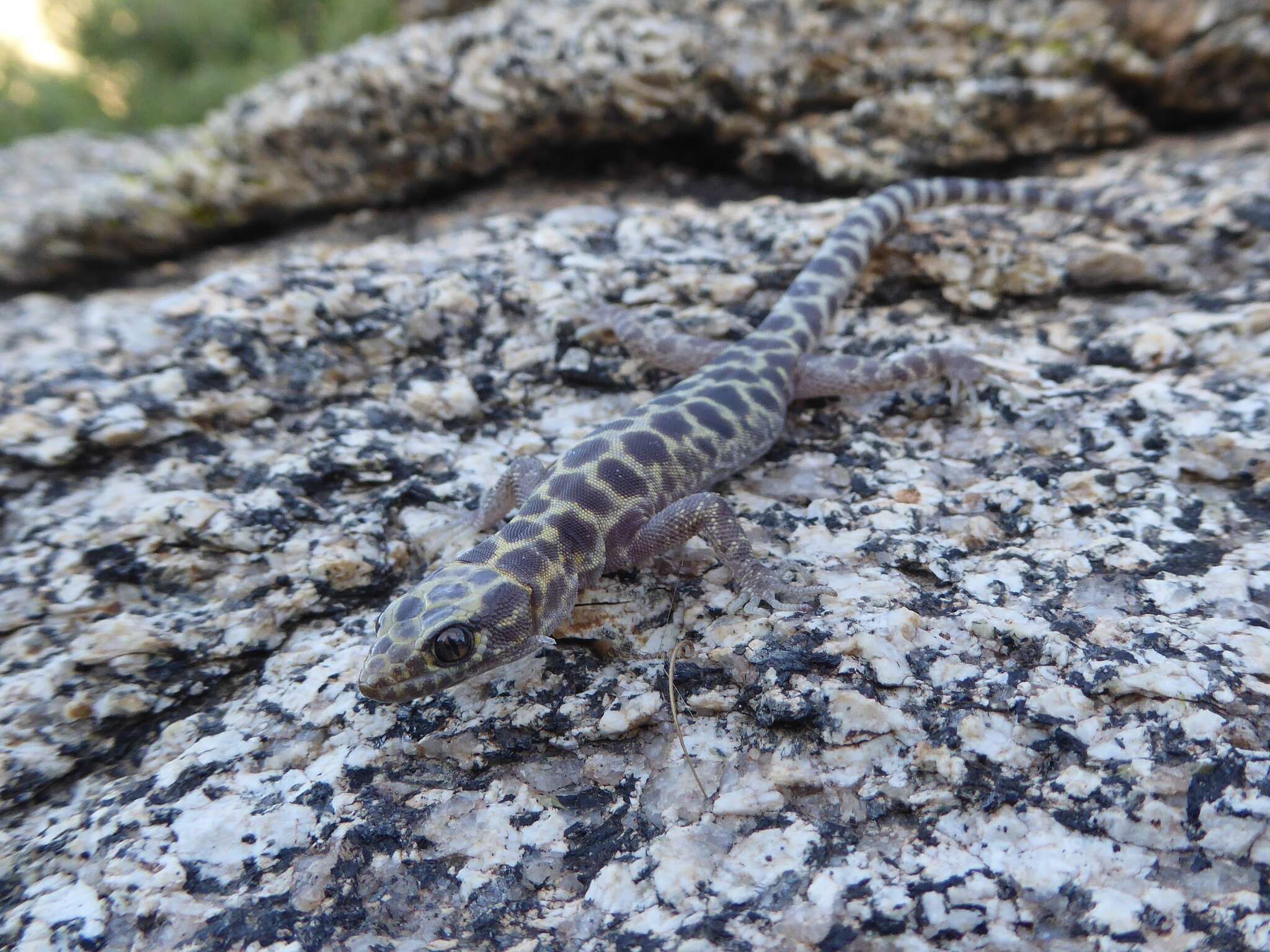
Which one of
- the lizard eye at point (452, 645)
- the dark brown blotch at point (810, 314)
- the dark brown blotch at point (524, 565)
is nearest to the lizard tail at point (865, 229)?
the dark brown blotch at point (810, 314)

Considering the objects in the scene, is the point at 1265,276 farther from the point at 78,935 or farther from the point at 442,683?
the point at 78,935

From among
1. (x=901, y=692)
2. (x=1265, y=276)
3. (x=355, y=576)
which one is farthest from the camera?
(x=1265, y=276)

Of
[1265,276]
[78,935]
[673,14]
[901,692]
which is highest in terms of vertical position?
[673,14]

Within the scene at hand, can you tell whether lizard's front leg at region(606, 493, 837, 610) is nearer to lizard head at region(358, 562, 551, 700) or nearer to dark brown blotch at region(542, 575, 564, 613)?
dark brown blotch at region(542, 575, 564, 613)

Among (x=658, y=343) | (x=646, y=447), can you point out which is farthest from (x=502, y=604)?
(x=658, y=343)

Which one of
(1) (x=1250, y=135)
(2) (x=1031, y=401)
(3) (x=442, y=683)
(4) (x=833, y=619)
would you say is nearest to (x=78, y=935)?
(3) (x=442, y=683)
